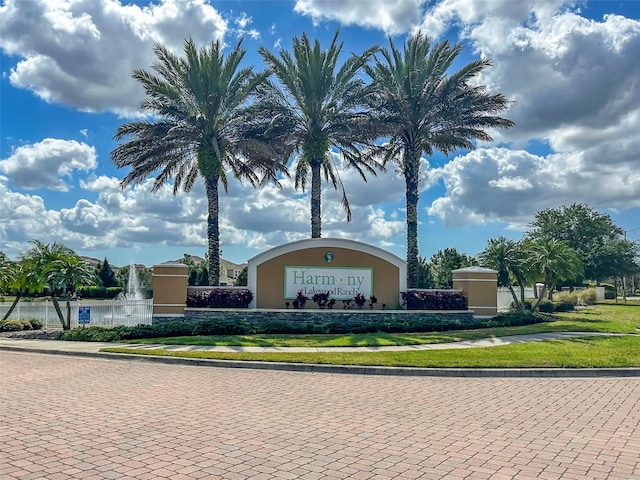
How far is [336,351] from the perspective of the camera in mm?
14977

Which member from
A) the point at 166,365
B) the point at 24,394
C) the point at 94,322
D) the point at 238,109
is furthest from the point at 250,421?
the point at 238,109

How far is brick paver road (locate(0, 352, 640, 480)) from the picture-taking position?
5.66m

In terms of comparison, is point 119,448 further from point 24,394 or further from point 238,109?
point 238,109

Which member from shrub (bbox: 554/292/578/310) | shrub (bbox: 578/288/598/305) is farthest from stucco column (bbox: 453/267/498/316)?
shrub (bbox: 578/288/598/305)

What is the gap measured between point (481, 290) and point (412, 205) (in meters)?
5.44

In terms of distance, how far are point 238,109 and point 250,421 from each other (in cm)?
2075

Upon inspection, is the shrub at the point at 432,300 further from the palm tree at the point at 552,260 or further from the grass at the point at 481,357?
the grass at the point at 481,357

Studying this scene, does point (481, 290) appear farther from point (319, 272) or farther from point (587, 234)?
point (587, 234)

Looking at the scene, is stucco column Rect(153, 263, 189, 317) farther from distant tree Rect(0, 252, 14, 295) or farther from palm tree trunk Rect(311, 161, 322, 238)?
palm tree trunk Rect(311, 161, 322, 238)

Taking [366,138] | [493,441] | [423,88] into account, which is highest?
[423,88]

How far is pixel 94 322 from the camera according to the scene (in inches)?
875

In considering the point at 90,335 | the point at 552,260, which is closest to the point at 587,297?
the point at 552,260

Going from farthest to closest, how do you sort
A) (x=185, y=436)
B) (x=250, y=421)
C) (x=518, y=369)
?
(x=518, y=369) → (x=250, y=421) → (x=185, y=436)

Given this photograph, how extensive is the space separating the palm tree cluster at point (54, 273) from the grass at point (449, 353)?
5.32 metres
